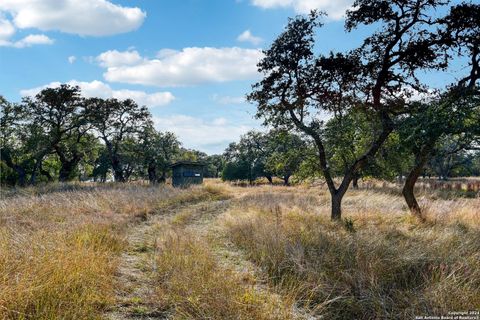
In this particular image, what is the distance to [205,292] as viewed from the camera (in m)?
4.10

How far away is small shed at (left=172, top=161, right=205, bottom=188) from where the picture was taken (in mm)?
30828

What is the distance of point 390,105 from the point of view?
9.35 metres

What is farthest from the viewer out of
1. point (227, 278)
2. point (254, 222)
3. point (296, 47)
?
point (296, 47)

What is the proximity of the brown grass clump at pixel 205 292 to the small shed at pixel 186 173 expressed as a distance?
A: 25429mm

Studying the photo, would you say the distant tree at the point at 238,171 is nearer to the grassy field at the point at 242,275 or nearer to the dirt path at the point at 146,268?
the dirt path at the point at 146,268

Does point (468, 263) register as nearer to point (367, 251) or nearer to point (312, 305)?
point (367, 251)

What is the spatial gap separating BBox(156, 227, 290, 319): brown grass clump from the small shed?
83.4ft

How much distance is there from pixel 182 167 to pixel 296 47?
22.8m

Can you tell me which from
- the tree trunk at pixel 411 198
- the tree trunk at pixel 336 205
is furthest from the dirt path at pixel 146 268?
the tree trunk at pixel 411 198

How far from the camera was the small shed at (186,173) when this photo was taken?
30.8 metres

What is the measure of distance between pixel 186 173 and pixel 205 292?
1078 inches

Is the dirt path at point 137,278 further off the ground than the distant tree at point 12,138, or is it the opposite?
the distant tree at point 12,138

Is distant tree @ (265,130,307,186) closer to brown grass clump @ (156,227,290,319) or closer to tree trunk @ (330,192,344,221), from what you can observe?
tree trunk @ (330,192,344,221)

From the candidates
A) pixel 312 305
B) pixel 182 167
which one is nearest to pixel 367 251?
pixel 312 305
